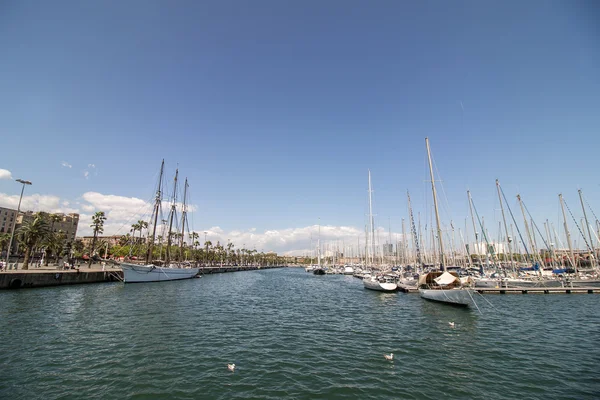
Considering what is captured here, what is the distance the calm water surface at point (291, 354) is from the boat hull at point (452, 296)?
7.99ft

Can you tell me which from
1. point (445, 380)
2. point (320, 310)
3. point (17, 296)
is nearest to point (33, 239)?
point (17, 296)

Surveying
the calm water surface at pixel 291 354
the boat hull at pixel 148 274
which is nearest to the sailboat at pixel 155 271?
the boat hull at pixel 148 274

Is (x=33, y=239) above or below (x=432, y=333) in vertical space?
above

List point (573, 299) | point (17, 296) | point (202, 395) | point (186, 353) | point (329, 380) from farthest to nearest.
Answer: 1. point (573, 299)
2. point (17, 296)
3. point (186, 353)
4. point (329, 380)
5. point (202, 395)

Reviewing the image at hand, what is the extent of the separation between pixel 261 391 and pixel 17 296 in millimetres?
38766

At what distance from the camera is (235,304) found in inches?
1289

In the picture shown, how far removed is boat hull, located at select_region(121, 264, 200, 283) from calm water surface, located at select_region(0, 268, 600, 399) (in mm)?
29805

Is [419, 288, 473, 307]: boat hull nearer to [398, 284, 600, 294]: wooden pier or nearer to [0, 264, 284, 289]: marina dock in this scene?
[398, 284, 600, 294]: wooden pier

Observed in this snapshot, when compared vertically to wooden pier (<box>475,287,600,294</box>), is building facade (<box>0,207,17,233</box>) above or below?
above

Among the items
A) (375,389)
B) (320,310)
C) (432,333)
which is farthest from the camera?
(320,310)

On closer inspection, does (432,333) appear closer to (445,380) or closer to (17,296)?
(445,380)

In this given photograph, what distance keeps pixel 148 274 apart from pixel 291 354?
2250 inches

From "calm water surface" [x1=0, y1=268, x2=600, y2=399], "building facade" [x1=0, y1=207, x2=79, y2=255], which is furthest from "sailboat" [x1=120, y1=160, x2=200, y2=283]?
"building facade" [x1=0, y1=207, x2=79, y2=255]

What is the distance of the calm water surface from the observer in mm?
11039
